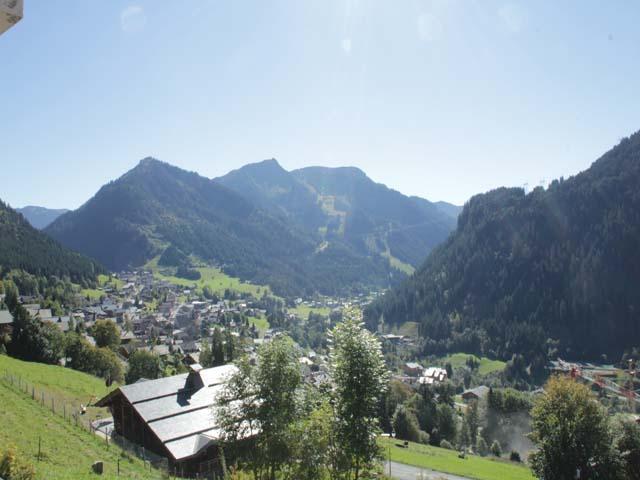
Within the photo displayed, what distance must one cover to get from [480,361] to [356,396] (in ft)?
557

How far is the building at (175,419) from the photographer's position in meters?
34.6

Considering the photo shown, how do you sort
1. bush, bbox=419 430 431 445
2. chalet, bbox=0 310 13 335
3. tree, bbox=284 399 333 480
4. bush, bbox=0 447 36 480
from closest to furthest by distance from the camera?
bush, bbox=0 447 36 480, tree, bbox=284 399 333 480, chalet, bbox=0 310 13 335, bush, bbox=419 430 431 445

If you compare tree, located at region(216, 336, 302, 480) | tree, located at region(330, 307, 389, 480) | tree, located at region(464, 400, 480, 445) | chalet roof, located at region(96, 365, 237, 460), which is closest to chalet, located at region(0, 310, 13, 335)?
chalet roof, located at region(96, 365, 237, 460)

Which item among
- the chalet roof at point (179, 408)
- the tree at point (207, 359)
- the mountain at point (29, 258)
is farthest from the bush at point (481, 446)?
the mountain at point (29, 258)

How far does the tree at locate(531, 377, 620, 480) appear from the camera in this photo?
133 feet

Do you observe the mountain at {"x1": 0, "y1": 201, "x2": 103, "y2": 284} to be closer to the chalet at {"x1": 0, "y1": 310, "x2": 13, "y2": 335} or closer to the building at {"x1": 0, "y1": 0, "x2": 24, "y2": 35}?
the chalet at {"x1": 0, "y1": 310, "x2": 13, "y2": 335}

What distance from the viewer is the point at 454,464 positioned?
5428cm

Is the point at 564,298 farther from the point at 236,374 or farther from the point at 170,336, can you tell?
the point at 236,374

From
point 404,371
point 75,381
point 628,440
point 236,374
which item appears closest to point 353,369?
point 236,374

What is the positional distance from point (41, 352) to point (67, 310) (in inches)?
3654

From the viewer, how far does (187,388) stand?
42.4m

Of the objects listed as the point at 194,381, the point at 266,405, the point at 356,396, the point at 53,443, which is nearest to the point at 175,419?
the point at 194,381

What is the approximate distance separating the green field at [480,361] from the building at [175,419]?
465 feet

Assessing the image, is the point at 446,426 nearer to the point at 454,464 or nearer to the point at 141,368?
the point at 454,464
